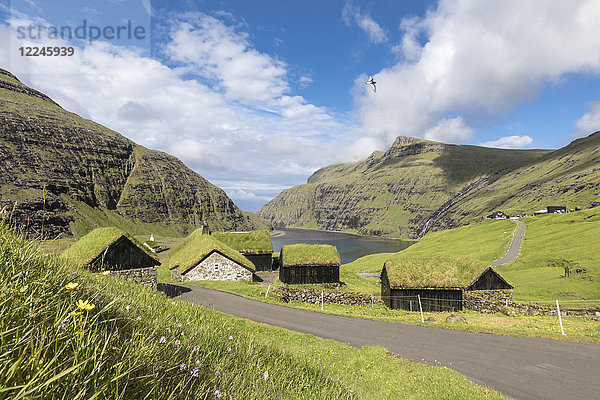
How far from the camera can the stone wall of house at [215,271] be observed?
141 feet

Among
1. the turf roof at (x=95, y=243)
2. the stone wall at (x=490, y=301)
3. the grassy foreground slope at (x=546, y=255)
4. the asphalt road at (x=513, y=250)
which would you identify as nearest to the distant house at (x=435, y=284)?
the stone wall at (x=490, y=301)

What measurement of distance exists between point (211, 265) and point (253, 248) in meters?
20.2

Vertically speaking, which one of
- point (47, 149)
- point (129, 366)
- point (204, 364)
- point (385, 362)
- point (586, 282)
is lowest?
point (586, 282)

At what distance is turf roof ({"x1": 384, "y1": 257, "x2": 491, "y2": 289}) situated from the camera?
3406 cm

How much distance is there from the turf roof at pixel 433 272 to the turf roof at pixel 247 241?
107 feet

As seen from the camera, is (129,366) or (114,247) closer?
Answer: (129,366)

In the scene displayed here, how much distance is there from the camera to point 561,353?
1667cm

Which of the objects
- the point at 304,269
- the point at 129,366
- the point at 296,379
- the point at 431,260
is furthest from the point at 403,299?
the point at 129,366

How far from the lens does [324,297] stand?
35.5 m

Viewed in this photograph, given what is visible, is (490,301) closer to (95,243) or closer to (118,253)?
(118,253)

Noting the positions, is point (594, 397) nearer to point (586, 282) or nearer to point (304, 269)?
point (304, 269)

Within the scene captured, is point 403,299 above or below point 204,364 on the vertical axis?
below

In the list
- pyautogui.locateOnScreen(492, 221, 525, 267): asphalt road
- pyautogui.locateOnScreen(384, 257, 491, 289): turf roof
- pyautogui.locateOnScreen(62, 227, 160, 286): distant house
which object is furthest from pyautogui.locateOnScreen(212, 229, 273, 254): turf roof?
pyautogui.locateOnScreen(492, 221, 525, 267): asphalt road

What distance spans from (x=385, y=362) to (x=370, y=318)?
37.7 feet
